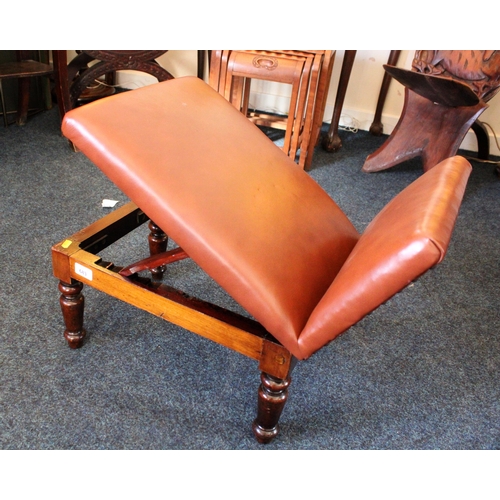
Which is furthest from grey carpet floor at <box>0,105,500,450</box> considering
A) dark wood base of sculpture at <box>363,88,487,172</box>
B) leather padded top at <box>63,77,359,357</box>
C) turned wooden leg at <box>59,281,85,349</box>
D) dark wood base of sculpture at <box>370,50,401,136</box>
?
dark wood base of sculpture at <box>370,50,401,136</box>

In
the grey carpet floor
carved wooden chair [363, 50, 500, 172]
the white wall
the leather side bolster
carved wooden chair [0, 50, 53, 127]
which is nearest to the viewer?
the leather side bolster

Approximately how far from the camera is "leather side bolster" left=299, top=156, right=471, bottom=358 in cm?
67

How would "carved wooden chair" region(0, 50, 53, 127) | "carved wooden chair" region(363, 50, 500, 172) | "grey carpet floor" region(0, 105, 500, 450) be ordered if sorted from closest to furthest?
1. "grey carpet floor" region(0, 105, 500, 450)
2. "carved wooden chair" region(363, 50, 500, 172)
3. "carved wooden chair" region(0, 50, 53, 127)

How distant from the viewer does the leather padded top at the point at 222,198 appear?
32.8 inches

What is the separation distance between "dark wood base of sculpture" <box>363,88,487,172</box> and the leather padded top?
3.65 ft

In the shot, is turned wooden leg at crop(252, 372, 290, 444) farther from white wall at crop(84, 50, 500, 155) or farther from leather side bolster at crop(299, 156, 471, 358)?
white wall at crop(84, 50, 500, 155)

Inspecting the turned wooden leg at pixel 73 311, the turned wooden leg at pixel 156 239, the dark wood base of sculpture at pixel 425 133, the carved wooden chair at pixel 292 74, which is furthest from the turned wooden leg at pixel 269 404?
the dark wood base of sculpture at pixel 425 133

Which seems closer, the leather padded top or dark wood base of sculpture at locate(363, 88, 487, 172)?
the leather padded top

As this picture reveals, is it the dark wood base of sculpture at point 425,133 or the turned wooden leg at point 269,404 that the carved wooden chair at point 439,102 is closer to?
the dark wood base of sculpture at point 425,133

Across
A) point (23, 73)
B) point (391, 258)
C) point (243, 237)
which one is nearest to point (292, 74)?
point (23, 73)

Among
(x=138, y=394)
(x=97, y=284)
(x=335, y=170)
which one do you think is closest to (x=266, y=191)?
(x=97, y=284)

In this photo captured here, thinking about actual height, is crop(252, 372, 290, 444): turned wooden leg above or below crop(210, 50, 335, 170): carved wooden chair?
below

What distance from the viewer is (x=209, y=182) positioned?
36.5 inches
